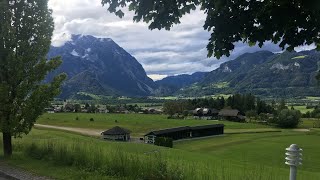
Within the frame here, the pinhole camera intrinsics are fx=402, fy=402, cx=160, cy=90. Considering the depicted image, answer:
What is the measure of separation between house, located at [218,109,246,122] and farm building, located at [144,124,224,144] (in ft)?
163

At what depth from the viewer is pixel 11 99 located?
17.2m

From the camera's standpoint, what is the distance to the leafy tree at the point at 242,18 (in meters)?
6.61

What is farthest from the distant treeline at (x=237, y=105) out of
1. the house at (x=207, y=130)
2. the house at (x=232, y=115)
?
the house at (x=207, y=130)

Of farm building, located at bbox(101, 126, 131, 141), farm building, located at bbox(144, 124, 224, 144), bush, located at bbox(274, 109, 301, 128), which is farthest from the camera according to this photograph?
bush, located at bbox(274, 109, 301, 128)

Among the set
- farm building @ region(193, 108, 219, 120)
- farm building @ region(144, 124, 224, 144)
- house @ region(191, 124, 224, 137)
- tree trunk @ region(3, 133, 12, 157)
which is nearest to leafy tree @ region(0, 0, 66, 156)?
tree trunk @ region(3, 133, 12, 157)

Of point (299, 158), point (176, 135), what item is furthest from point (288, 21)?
point (176, 135)

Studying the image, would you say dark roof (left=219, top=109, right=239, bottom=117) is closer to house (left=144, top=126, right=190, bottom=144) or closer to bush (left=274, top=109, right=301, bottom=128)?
bush (left=274, top=109, right=301, bottom=128)

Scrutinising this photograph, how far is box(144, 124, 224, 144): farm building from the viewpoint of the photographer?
2941 inches

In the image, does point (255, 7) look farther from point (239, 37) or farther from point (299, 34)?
point (299, 34)

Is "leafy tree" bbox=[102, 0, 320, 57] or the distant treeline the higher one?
"leafy tree" bbox=[102, 0, 320, 57]

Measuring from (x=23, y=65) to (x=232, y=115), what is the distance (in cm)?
13606

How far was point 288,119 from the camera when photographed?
126125 mm

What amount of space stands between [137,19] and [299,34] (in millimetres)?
3020

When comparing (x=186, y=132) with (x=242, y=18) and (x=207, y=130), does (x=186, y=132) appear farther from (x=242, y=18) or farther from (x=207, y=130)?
(x=242, y=18)
